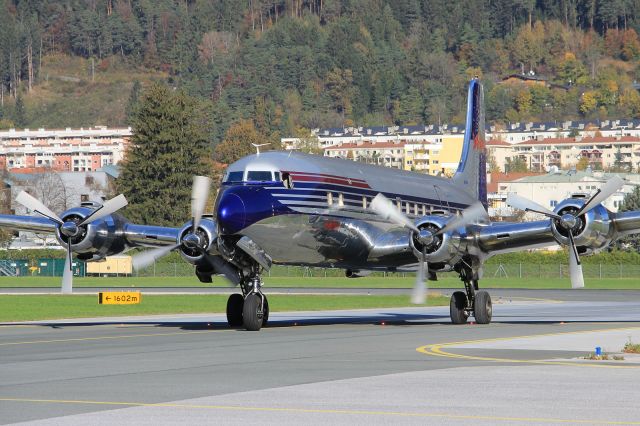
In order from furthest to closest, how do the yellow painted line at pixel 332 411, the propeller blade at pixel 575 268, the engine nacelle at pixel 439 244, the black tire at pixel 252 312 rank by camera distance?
the propeller blade at pixel 575 268
the engine nacelle at pixel 439 244
the black tire at pixel 252 312
the yellow painted line at pixel 332 411

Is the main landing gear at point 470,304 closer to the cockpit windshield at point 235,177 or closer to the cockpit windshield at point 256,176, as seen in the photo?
the cockpit windshield at point 256,176

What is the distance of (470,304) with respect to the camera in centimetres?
4178

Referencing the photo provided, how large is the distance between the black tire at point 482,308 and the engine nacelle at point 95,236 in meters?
10.8

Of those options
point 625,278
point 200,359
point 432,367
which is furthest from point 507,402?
point 625,278

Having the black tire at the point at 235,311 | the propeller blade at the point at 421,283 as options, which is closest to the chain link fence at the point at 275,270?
the black tire at the point at 235,311

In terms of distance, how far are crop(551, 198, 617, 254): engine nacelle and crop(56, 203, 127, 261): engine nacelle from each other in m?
13.0

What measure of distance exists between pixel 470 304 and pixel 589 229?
5.17 m

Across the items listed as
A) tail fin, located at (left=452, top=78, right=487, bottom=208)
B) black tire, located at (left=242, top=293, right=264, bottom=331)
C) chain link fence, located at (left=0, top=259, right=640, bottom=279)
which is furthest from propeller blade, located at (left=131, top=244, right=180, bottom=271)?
chain link fence, located at (left=0, top=259, right=640, bottom=279)

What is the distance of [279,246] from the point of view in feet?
122

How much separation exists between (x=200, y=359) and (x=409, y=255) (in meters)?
11.7

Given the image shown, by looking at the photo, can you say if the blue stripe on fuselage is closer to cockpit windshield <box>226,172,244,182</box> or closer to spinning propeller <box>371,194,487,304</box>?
cockpit windshield <box>226,172,244,182</box>

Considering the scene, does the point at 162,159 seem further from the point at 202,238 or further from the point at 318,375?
the point at 318,375

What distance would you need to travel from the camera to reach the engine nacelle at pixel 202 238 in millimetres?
39094

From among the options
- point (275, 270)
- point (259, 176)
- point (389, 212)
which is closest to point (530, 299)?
point (389, 212)
